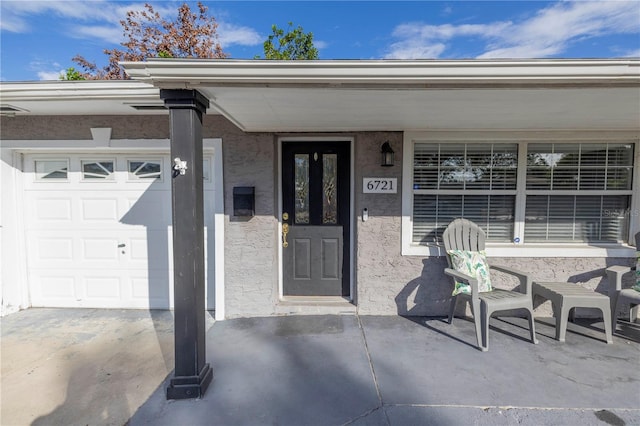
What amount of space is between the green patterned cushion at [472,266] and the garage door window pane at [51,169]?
15.6ft

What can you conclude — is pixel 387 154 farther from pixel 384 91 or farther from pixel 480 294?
pixel 480 294

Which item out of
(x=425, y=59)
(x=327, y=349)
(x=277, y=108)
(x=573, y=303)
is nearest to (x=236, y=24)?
(x=277, y=108)

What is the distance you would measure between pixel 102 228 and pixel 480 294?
4487 mm

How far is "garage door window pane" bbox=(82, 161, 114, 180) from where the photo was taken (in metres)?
3.90

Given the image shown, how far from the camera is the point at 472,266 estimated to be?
3340 millimetres

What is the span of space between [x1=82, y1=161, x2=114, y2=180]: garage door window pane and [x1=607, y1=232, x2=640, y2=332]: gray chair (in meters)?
5.95

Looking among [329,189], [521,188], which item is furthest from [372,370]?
[521,188]

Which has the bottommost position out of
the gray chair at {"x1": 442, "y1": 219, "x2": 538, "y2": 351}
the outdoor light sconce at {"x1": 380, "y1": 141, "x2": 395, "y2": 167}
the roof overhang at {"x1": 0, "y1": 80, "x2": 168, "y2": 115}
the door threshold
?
the door threshold

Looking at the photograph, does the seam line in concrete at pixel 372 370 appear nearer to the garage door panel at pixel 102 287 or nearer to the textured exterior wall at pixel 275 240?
the textured exterior wall at pixel 275 240

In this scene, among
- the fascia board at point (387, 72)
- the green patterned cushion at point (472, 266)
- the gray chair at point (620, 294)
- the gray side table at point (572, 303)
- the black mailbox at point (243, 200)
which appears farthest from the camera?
the black mailbox at point (243, 200)

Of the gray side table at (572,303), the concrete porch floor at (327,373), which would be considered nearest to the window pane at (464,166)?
the gray side table at (572,303)

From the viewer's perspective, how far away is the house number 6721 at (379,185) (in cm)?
367

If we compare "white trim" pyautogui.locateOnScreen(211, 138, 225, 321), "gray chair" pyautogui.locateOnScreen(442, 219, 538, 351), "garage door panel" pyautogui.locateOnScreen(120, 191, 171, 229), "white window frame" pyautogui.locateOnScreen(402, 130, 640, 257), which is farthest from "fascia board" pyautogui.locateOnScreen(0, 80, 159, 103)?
"gray chair" pyautogui.locateOnScreen(442, 219, 538, 351)

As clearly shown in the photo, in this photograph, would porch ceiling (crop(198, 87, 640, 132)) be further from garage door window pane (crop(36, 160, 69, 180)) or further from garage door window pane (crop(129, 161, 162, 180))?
garage door window pane (crop(36, 160, 69, 180))
